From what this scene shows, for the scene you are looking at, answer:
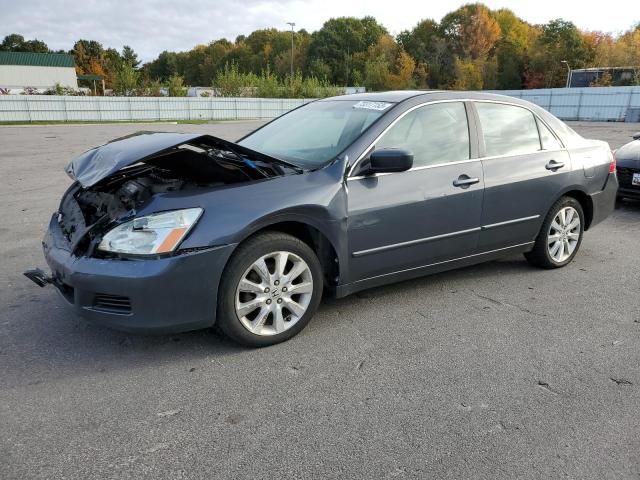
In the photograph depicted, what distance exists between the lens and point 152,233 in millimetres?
3006

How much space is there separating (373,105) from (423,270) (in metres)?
1.29

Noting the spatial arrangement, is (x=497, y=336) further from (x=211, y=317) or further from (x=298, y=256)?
(x=211, y=317)

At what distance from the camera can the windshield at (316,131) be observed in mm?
3870

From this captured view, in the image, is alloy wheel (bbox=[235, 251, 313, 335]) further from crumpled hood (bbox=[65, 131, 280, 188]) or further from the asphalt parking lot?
crumpled hood (bbox=[65, 131, 280, 188])

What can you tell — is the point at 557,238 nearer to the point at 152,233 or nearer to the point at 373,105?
the point at 373,105

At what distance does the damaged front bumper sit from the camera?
2951mm

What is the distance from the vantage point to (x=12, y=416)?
2646 mm

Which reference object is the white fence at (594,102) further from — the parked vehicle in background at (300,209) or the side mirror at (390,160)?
the side mirror at (390,160)

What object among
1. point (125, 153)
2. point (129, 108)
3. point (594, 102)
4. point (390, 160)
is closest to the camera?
point (125, 153)

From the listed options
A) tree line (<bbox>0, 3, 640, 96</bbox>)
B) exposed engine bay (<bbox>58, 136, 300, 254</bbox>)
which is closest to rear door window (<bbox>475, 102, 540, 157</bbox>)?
exposed engine bay (<bbox>58, 136, 300, 254</bbox>)

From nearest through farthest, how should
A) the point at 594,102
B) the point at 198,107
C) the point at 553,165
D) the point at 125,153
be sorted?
1. the point at 125,153
2. the point at 553,165
3. the point at 594,102
4. the point at 198,107

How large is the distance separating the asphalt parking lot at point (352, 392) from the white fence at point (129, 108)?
1084 inches

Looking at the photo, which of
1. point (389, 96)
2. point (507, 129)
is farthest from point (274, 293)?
point (507, 129)

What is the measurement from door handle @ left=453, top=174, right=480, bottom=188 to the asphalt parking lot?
89 centimetres
